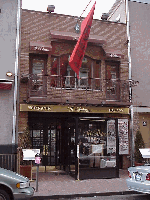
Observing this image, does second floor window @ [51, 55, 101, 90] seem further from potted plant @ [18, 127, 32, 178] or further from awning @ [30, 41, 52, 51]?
potted plant @ [18, 127, 32, 178]

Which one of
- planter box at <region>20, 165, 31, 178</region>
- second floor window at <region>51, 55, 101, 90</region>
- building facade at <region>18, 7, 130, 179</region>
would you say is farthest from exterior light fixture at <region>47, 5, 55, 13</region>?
planter box at <region>20, 165, 31, 178</region>

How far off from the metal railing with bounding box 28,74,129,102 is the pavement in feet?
12.5

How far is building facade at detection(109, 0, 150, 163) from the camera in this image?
15172 millimetres

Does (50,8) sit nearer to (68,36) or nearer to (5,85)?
(68,36)

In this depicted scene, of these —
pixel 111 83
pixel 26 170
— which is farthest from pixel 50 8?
pixel 26 170

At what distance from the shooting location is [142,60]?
15.6 m

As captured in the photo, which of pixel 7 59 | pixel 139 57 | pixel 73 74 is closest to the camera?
pixel 7 59

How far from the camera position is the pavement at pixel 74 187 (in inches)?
370

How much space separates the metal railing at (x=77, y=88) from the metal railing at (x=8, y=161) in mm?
2817

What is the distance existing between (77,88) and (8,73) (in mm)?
3440

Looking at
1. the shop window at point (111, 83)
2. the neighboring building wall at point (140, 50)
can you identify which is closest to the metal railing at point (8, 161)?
the shop window at point (111, 83)

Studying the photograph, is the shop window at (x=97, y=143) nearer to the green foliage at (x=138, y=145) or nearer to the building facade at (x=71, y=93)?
the building facade at (x=71, y=93)

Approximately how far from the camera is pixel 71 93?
14.2m

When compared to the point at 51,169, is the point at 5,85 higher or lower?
higher
